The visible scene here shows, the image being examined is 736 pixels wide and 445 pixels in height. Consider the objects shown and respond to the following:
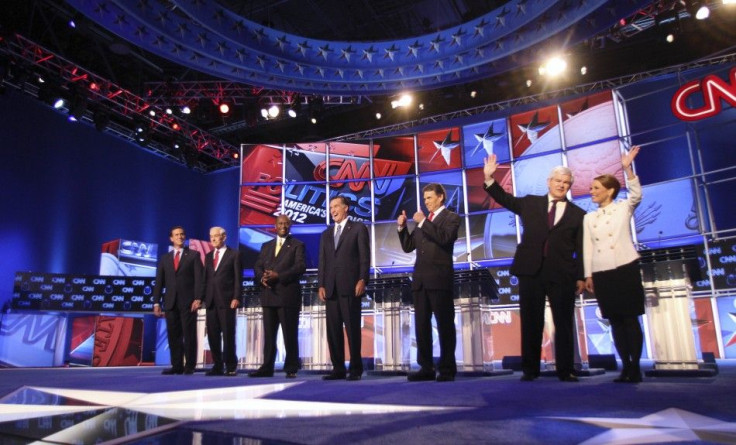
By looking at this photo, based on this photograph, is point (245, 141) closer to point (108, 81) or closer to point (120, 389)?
point (108, 81)

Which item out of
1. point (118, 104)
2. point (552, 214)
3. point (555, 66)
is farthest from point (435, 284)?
point (118, 104)

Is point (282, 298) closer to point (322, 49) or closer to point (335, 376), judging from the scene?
point (335, 376)

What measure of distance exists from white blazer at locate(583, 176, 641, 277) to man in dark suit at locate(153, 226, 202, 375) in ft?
12.5

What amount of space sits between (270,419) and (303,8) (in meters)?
10.1

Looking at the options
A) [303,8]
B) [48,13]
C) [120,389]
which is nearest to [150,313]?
[48,13]

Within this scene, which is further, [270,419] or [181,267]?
[181,267]

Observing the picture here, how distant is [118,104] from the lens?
11.3 m

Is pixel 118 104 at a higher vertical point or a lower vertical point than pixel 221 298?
higher

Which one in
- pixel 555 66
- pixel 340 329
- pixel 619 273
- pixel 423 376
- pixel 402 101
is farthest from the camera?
pixel 402 101

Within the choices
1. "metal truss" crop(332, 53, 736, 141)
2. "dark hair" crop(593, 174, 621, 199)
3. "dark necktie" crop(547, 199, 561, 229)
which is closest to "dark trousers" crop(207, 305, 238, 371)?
"dark necktie" crop(547, 199, 561, 229)

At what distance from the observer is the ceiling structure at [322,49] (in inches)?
325

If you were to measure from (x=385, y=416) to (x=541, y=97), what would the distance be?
10.8m

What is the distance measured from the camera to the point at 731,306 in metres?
8.40

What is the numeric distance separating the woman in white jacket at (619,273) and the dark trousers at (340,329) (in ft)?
6.02
